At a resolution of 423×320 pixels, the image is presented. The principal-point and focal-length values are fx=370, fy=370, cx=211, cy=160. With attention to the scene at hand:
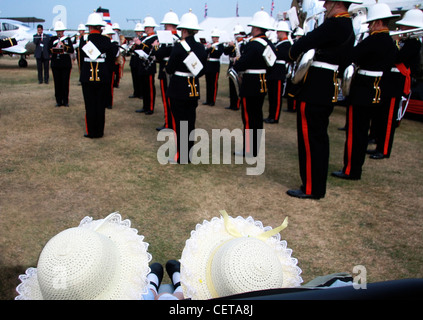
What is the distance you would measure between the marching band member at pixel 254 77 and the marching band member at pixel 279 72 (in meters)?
2.73

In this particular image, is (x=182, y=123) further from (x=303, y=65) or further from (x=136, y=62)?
(x=136, y=62)

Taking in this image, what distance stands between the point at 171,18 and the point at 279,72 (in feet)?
9.46

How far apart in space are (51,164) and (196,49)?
93.5 inches

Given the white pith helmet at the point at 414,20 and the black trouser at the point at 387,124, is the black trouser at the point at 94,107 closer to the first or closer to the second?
the black trouser at the point at 387,124

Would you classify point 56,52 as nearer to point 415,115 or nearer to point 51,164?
point 51,164

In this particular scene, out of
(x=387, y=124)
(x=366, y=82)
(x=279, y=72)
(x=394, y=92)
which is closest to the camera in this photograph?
(x=366, y=82)

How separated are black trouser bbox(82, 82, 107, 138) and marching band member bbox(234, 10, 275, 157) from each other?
230 cm

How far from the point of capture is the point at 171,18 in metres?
6.19

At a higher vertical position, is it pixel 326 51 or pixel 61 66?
pixel 326 51

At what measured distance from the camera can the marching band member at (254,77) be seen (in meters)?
4.90

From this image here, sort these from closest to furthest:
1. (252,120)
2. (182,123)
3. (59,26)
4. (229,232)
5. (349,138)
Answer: (229,232) < (349,138) < (182,123) < (252,120) < (59,26)

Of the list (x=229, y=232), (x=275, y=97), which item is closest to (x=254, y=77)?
(x=275, y=97)

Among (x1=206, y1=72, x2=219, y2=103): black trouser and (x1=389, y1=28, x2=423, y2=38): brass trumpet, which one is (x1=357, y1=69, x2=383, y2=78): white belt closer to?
(x1=389, y1=28, x2=423, y2=38): brass trumpet

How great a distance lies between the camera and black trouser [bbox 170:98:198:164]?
5.00 m
